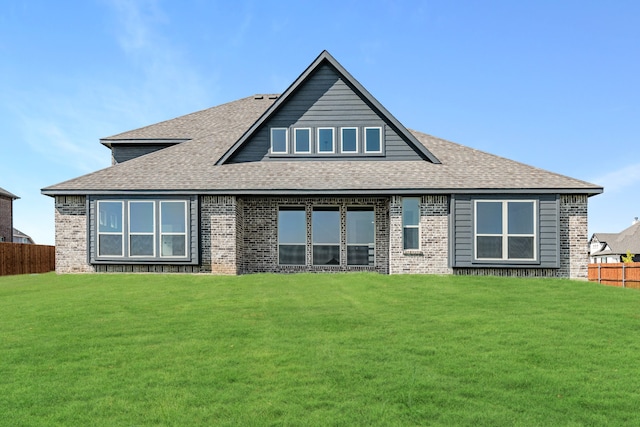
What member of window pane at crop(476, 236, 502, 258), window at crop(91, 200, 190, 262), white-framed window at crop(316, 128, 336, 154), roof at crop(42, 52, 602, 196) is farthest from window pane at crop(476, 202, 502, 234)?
window at crop(91, 200, 190, 262)

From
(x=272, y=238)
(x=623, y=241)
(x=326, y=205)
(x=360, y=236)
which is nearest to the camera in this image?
(x=272, y=238)

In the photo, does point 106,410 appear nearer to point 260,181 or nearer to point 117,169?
point 260,181

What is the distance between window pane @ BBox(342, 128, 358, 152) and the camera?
64.1 ft

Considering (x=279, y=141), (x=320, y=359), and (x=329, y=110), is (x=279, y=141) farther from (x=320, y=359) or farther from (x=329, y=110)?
(x=320, y=359)

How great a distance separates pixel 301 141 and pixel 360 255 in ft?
17.8

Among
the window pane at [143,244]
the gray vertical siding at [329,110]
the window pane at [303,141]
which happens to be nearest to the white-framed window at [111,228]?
the window pane at [143,244]

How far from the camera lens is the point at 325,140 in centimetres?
1964

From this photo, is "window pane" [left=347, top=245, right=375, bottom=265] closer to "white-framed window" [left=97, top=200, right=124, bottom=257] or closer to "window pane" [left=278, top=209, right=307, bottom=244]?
"window pane" [left=278, top=209, right=307, bottom=244]

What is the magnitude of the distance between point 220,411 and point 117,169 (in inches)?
665

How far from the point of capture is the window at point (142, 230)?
17891 millimetres

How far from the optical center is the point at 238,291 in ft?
46.4

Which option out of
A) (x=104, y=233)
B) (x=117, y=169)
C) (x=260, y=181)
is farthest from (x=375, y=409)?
(x=117, y=169)

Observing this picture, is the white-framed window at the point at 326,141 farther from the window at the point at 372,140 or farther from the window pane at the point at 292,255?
the window pane at the point at 292,255

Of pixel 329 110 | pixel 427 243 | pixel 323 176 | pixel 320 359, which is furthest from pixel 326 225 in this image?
pixel 320 359
